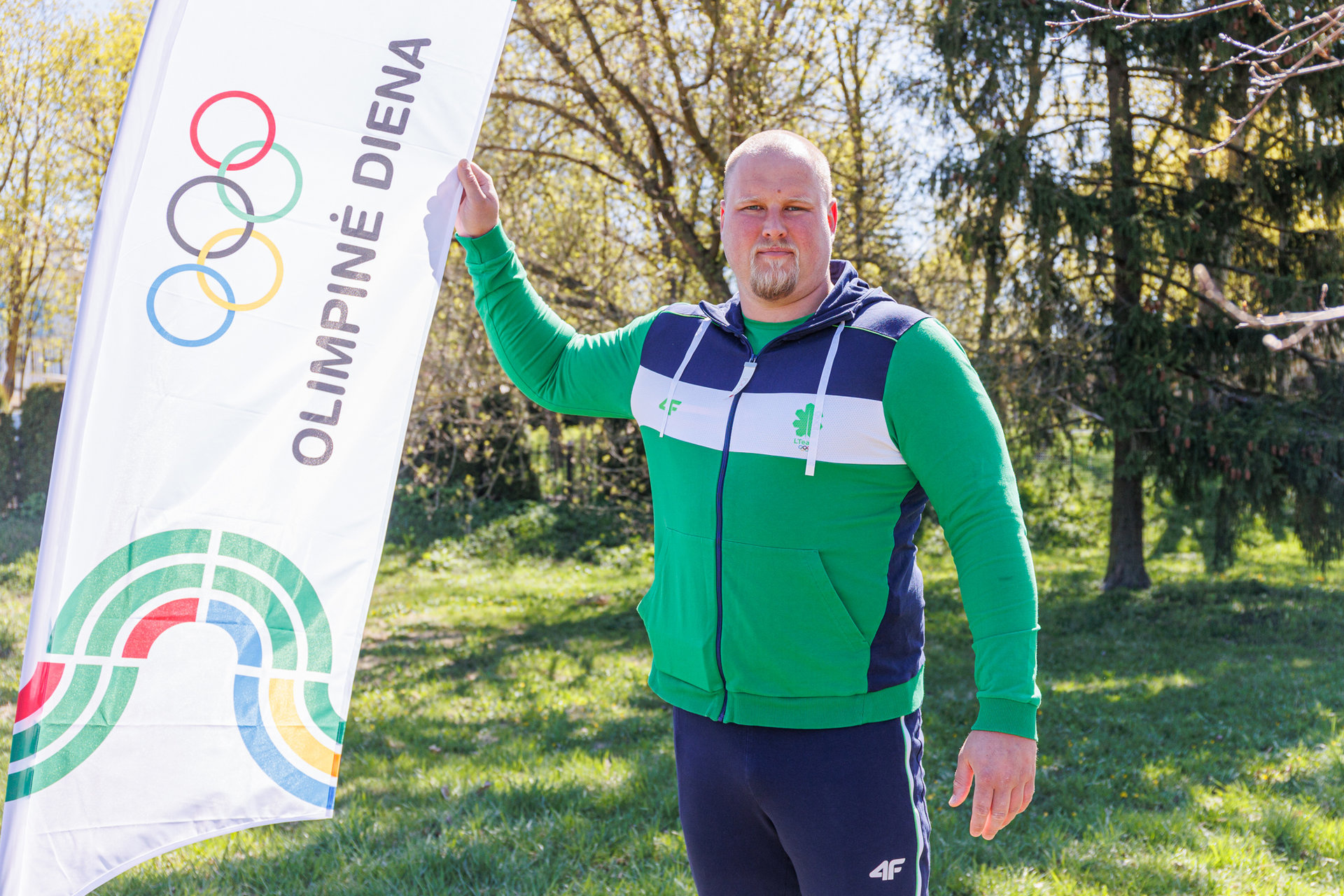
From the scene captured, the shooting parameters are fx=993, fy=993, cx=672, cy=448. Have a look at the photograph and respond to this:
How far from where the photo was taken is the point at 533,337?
255cm

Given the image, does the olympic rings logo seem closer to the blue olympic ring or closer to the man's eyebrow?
the blue olympic ring

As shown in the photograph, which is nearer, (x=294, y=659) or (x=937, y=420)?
(x=937, y=420)

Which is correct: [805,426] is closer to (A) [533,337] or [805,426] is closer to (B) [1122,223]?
(A) [533,337]

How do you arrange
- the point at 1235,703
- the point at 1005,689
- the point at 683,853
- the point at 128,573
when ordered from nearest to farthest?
the point at 1005,689 < the point at 128,573 < the point at 683,853 < the point at 1235,703

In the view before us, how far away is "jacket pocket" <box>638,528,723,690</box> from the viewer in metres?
2.01

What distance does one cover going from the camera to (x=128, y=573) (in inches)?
80.0

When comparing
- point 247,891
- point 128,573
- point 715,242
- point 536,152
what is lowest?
point 247,891

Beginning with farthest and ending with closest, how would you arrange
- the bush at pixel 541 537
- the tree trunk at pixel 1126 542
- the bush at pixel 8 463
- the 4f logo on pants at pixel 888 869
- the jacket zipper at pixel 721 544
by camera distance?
the bush at pixel 541 537 < the bush at pixel 8 463 < the tree trunk at pixel 1126 542 < the jacket zipper at pixel 721 544 < the 4f logo on pants at pixel 888 869

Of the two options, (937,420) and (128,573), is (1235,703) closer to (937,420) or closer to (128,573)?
(937,420)

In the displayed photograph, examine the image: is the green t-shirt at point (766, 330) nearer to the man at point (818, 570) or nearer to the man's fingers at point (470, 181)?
the man at point (818, 570)

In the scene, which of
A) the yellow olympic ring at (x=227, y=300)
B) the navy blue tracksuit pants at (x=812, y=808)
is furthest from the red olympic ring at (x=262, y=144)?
the navy blue tracksuit pants at (x=812, y=808)

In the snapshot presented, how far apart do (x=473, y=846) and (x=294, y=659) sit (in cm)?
191

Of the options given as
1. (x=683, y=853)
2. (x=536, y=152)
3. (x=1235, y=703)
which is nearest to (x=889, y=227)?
(x=536, y=152)

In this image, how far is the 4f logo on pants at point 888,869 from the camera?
1.90 metres
